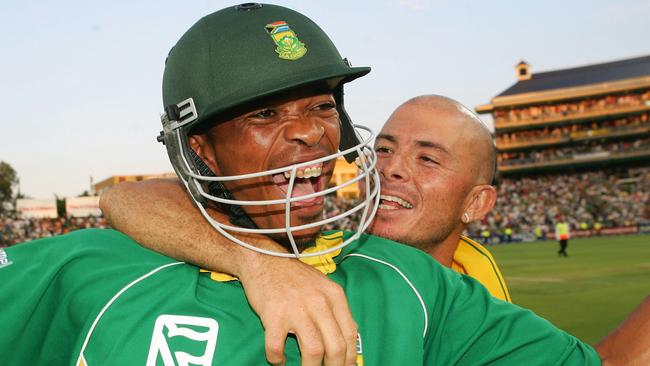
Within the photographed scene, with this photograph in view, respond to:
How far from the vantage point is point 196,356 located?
5.94 ft

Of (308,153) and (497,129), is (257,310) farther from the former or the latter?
(497,129)

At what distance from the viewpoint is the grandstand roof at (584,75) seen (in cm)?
7244

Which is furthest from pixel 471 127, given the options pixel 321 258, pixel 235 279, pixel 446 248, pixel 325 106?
pixel 235 279

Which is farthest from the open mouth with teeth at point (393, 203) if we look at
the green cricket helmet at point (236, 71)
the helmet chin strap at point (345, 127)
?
the green cricket helmet at point (236, 71)

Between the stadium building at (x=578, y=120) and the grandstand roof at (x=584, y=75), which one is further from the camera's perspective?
the grandstand roof at (x=584, y=75)

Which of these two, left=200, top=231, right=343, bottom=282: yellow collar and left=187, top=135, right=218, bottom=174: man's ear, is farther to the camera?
left=187, top=135, right=218, bottom=174: man's ear

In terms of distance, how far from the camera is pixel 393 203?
11.8 feet

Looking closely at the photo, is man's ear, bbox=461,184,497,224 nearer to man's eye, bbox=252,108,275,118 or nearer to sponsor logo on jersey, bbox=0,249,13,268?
man's eye, bbox=252,108,275,118

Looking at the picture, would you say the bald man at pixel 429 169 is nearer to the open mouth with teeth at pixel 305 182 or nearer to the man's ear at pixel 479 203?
the man's ear at pixel 479 203

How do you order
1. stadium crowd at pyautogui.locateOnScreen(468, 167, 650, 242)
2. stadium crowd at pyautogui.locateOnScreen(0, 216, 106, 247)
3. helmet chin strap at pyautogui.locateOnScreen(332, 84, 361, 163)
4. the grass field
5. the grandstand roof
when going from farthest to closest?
1. the grandstand roof
2. stadium crowd at pyautogui.locateOnScreen(468, 167, 650, 242)
3. stadium crowd at pyautogui.locateOnScreen(0, 216, 106, 247)
4. the grass field
5. helmet chin strap at pyautogui.locateOnScreen(332, 84, 361, 163)

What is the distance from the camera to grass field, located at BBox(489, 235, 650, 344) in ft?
30.0

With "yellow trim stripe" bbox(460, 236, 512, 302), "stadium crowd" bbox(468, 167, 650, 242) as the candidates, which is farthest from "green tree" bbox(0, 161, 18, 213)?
"yellow trim stripe" bbox(460, 236, 512, 302)

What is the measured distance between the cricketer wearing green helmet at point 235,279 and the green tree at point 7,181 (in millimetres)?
79809

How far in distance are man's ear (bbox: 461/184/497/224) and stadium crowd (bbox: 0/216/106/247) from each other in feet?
121
